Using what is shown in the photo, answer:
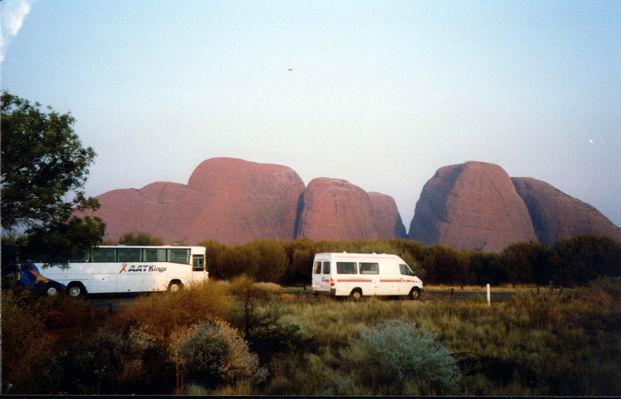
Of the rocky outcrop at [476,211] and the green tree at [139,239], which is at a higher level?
the rocky outcrop at [476,211]

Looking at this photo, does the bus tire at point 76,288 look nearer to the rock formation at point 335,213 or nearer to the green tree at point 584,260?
the green tree at point 584,260

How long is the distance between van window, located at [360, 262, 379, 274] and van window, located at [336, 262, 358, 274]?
0.34 meters

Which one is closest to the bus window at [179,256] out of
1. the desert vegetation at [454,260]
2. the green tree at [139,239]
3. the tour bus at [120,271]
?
the tour bus at [120,271]

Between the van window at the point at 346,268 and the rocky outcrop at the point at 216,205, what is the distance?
26703 millimetres

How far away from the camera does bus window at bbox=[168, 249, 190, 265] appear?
92.0 ft

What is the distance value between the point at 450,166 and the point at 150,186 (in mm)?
33098

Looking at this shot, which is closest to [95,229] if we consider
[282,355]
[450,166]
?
[282,355]

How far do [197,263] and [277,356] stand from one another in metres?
19.0

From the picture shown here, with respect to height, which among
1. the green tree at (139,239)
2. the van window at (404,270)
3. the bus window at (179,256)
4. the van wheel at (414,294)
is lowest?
the van wheel at (414,294)

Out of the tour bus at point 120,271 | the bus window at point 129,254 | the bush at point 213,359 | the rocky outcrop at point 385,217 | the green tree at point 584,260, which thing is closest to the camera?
the bush at point 213,359

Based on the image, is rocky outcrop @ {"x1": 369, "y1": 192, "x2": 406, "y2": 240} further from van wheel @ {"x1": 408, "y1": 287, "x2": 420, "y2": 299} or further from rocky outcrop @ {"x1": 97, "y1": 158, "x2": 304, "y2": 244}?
van wheel @ {"x1": 408, "y1": 287, "x2": 420, "y2": 299}

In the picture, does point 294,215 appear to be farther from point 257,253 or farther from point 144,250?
point 144,250

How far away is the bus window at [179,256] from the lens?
28047mm

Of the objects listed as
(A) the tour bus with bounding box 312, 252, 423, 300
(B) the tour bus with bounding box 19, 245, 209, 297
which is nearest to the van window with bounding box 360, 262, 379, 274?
(A) the tour bus with bounding box 312, 252, 423, 300
